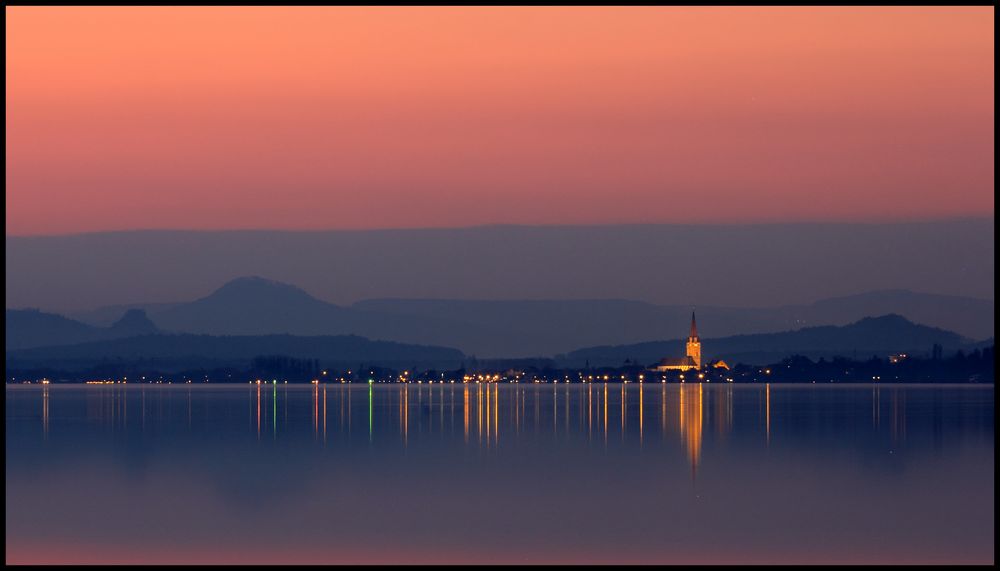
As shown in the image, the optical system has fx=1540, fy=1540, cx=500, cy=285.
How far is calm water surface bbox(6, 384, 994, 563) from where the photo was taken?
2197 centimetres

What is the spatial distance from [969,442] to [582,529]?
2519 cm

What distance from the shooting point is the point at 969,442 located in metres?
45.6

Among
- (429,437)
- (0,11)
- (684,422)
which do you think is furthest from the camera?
(684,422)

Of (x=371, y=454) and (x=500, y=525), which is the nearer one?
(x=500, y=525)

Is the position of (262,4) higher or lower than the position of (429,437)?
higher

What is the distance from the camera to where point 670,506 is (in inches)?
1060

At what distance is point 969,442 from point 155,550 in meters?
30.2

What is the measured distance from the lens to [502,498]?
28.3m

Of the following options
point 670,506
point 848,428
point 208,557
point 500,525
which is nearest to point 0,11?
point 208,557

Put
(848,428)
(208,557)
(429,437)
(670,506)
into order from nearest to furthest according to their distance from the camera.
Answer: (208,557)
(670,506)
(429,437)
(848,428)

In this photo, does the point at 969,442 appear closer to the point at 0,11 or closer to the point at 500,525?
the point at 500,525

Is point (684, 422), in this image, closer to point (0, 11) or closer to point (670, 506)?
point (670, 506)

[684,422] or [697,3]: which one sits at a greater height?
[697,3]

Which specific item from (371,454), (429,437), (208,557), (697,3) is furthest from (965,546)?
(429,437)
